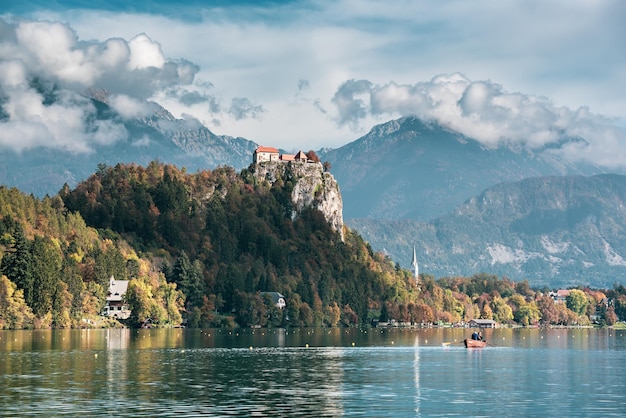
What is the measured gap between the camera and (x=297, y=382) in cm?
9688

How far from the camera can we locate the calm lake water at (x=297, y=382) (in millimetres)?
76625

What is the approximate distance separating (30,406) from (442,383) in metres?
38.3

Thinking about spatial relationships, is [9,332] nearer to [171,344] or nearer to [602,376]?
[171,344]

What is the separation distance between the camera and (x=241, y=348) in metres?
158

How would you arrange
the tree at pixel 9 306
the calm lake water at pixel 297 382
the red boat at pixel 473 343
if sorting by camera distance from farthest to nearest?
the tree at pixel 9 306 → the red boat at pixel 473 343 → the calm lake water at pixel 297 382

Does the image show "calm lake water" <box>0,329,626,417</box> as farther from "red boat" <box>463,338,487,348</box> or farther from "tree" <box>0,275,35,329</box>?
"tree" <box>0,275,35,329</box>

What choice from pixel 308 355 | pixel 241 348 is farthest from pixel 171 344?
pixel 308 355

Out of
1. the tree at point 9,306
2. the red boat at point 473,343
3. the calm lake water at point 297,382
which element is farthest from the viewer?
the tree at point 9,306

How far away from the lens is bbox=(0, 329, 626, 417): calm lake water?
76625 millimetres

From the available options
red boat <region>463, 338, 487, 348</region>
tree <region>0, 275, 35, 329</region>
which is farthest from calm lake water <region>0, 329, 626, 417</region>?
tree <region>0, 275, 35, 329</region>

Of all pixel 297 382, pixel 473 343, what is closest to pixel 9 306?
pixel 473 343

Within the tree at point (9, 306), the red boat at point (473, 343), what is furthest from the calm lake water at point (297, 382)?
the tree at point (9, 306)

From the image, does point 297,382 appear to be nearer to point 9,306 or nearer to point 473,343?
point 473,343

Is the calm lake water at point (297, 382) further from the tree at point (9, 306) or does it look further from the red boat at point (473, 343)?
the tree at point (9, 306)
